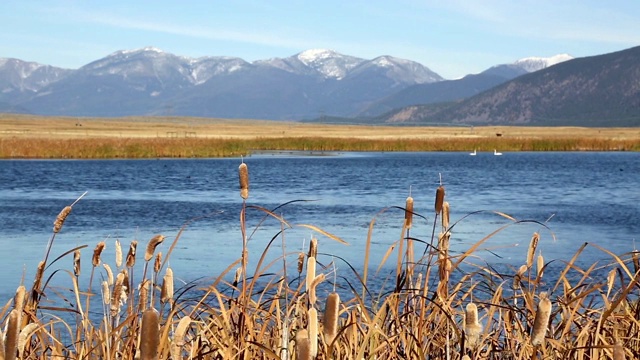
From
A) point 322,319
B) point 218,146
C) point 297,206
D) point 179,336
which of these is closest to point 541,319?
point 179,336

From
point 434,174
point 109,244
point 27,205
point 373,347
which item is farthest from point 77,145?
point 373,347

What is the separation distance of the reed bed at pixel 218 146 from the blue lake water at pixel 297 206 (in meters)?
1.90

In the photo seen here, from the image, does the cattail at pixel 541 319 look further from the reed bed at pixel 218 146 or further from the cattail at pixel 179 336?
the reed bed at pixel 218 146

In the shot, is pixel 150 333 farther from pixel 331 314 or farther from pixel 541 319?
pixel 541 319

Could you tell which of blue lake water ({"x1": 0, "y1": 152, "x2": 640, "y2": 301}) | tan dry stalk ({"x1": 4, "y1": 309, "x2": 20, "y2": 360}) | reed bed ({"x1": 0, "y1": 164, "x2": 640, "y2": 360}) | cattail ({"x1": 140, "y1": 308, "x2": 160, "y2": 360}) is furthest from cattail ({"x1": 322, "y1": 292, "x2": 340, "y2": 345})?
blue lake water ({"x1": 0, "y1": 152, "x2": 640, "y2": 301})

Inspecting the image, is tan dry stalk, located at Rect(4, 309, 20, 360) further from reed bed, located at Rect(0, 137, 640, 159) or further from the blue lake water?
reed bed, located at Rect(0, 137, 640, 159)

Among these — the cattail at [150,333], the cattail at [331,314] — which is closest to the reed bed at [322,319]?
the cattail at [331,314]

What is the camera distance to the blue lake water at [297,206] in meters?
19.1

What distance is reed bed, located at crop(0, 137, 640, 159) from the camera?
6369 centimetres

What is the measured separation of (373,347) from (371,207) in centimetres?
2654

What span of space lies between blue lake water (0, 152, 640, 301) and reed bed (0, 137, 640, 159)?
1900mm

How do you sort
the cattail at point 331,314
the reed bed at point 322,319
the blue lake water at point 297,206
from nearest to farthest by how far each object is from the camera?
the cattail at point 331,314 → the reed bed at point 322,319 → the blue lake water at point 297,206

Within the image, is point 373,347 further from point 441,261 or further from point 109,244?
point 109,244

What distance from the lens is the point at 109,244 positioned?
18938mm
